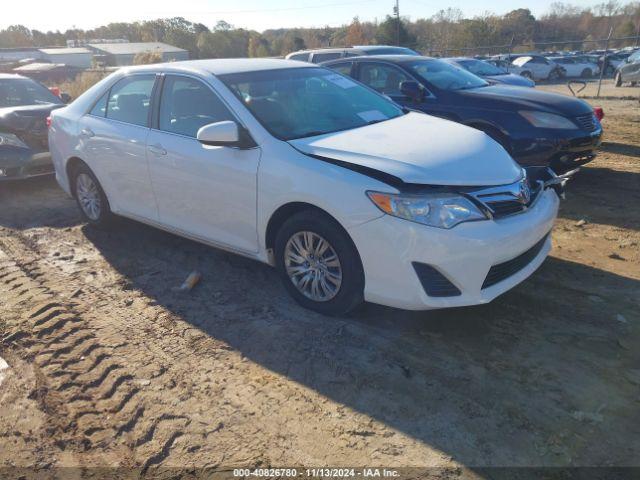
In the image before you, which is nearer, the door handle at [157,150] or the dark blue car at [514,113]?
the door handle at [157,150]

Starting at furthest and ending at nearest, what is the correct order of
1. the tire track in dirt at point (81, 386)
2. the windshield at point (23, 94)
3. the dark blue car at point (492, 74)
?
the dark blue car at point (492, 74)
the windshield at point (23, 94)
the tire track in dirt at point (81, 386)

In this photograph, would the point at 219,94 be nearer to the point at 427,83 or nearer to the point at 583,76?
the point at 427,83

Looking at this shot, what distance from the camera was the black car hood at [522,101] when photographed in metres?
6.29

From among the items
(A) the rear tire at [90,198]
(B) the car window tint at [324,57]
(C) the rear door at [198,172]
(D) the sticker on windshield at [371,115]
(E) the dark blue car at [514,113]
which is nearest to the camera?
(C) the rear door at [198,172]

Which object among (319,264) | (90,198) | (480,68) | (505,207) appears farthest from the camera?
(480,68)

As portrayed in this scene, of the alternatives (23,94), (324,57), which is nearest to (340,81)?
(23,94)

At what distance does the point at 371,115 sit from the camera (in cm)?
432

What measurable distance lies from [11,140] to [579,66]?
3300cm

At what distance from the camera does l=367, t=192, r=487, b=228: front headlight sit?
120 inches

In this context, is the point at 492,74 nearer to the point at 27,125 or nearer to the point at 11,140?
the point at 27,125

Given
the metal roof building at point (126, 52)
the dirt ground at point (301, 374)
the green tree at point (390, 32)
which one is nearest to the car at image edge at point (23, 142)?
the dirt ground at point (301, 374)

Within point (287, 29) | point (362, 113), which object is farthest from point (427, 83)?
point (287, 29)

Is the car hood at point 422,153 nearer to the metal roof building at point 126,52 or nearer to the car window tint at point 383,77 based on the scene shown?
the car window tint at point 383,77

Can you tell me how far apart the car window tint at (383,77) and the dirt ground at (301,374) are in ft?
12.0
